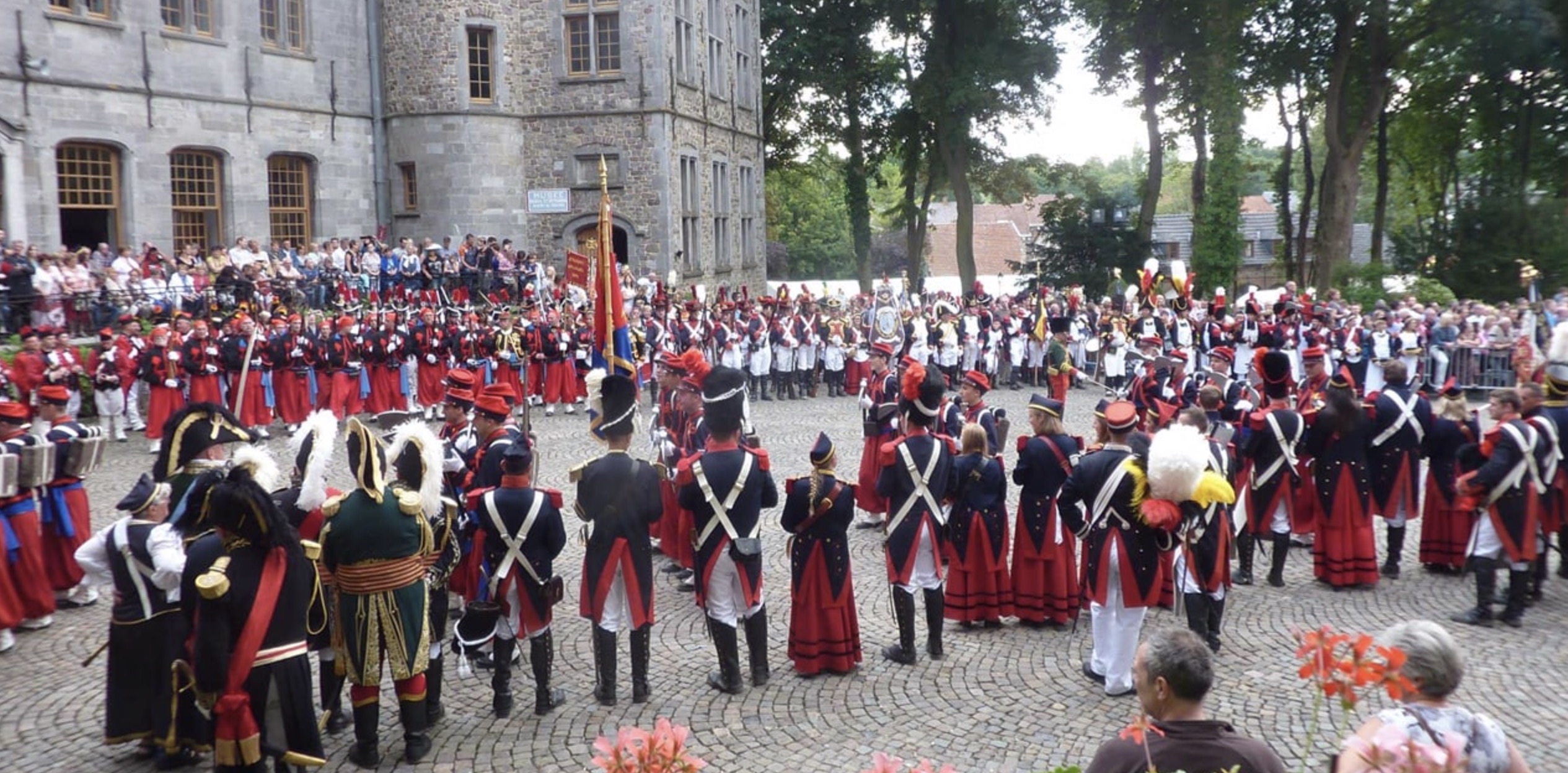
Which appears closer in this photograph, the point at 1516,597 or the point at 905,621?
the point at 905,621

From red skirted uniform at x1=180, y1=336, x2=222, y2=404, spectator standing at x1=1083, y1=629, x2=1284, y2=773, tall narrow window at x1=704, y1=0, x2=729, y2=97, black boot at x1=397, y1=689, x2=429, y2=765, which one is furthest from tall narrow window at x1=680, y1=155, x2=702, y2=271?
spectator standing at x1=1083, y1=629, x2=1284, y2=773

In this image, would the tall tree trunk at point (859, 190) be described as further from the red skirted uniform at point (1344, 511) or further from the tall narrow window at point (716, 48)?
the red skirted uniform at point (1344, 511)

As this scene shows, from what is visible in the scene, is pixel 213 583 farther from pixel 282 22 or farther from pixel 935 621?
pixel 282 22

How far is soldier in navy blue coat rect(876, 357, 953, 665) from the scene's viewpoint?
27.3 feet

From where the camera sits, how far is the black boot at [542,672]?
753 centimetres

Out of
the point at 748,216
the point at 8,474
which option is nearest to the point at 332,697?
the point at 8,474

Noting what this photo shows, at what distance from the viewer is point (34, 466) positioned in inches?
349

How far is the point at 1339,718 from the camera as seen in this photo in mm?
7664

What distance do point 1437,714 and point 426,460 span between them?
507 centimetres

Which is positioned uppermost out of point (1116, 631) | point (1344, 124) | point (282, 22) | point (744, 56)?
point (744, 56)

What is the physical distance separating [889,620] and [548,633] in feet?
9.69

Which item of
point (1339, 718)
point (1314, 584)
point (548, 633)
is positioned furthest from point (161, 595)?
point (1314, 584)

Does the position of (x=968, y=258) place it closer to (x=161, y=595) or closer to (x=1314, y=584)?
(x=1314, y=584)

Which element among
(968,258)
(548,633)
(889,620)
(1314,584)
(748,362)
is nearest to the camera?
(548,633)
